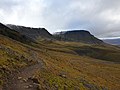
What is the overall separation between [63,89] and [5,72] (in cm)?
910

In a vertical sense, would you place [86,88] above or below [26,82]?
below

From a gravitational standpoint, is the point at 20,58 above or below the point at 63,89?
above

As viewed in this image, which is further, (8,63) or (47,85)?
(8,63)

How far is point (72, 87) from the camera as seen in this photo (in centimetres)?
4388

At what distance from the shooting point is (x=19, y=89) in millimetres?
32125

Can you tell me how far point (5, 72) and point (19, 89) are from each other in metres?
6.39

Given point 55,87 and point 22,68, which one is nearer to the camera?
point 55,87

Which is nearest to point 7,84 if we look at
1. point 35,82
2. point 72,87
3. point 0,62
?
point 35,82

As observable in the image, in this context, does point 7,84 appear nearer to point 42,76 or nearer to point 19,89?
point 19,89

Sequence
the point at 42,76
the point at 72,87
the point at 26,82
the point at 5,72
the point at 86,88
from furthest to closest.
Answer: the point at 86,88
the point at 72,87
the point at 42,76
the point at 5,72
the point at 26,82

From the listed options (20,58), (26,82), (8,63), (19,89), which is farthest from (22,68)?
(19,89)

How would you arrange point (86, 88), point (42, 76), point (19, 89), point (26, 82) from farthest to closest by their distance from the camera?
point (86, 88) → point (42, 76) → point (26, 82) → point (19, 89)

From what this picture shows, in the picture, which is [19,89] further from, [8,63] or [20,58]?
[20,58]

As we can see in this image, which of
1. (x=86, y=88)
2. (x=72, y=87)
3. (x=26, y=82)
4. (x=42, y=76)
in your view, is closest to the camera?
(x=26, y=82)
